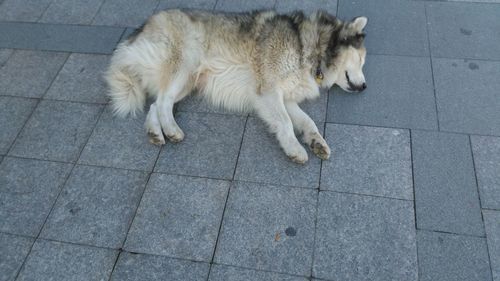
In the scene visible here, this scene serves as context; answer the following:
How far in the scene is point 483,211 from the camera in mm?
3385

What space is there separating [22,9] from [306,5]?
4242 millimetres

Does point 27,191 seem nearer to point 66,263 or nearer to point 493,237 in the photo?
point 66,263

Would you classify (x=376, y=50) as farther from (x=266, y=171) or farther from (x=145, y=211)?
(x=145, y=211)

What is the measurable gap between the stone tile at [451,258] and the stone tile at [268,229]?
3.02 feet

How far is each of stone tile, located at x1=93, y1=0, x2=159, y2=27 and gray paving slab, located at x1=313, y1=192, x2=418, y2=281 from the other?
3.76 meters

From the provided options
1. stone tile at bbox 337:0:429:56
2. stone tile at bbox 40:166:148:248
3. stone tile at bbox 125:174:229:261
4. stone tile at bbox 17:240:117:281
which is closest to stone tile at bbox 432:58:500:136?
stone tile at bbox 337:0:429:56

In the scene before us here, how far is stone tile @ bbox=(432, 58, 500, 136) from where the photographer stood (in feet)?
13.2

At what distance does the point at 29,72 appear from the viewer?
16.2ft

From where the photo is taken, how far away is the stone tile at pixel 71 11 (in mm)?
5629

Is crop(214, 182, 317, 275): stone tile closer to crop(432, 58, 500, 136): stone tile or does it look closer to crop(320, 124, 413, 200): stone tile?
crop(320, 124, 413, 200): stone tile

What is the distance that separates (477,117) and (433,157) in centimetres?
79

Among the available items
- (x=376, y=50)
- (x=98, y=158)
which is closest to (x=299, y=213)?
(x=98, y=158)

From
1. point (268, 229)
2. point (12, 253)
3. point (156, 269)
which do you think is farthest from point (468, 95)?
point (12, 253)

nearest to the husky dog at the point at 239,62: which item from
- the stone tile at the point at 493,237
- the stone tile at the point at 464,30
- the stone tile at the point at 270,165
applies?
the stone tile at the point at 270,165
